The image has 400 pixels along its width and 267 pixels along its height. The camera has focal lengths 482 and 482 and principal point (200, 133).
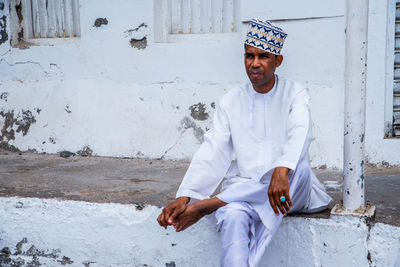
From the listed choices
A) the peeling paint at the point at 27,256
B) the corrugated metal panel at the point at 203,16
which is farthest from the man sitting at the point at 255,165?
the corrugated metal panel at the point at 203,16

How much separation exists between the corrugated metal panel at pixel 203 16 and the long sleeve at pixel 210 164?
74.2 inches

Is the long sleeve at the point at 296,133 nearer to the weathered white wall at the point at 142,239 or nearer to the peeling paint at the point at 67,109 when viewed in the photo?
the weathered white wall at the point at 142,239

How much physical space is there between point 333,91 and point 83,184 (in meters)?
2.15

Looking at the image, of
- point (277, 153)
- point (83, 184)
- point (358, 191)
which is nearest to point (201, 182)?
point (277, 153)

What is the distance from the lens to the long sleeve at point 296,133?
2348 millimetres

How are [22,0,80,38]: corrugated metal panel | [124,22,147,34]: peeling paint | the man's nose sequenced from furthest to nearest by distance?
[22,0,80,38]: corrugated metal panel → [124,22,147,34]: peeling paint → the man's nose

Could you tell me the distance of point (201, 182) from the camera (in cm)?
263

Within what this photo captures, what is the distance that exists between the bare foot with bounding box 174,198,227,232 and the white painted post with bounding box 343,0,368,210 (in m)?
0.68

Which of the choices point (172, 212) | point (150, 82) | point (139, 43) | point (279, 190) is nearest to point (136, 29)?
point (139, 43)

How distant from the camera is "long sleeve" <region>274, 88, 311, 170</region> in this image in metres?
2.35

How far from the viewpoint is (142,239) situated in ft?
9.71

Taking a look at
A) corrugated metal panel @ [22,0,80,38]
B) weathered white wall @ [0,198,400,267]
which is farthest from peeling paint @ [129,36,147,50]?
weathered white wall @ [0,198,400,267]

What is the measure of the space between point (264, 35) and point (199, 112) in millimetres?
1958

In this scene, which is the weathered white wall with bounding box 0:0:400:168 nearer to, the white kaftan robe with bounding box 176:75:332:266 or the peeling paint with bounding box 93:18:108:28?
the peeling paint with bounding box 93:18:108:28
